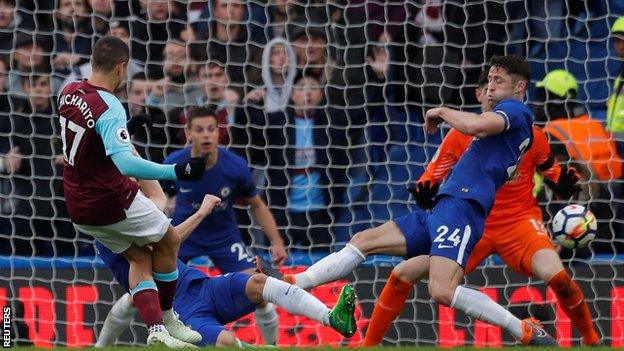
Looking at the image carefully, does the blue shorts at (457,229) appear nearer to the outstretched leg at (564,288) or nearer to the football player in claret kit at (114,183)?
the outstretched leg at (564,288)

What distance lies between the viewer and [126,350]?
7516 millimetres

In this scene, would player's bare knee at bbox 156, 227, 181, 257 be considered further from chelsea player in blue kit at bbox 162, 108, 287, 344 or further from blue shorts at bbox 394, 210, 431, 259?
chelsea player in blue kit at bbox 162, 108, 287, 344

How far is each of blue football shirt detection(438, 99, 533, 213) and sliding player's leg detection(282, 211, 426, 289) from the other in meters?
0.53

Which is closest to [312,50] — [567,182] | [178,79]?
[178,79]

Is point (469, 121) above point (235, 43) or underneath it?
above

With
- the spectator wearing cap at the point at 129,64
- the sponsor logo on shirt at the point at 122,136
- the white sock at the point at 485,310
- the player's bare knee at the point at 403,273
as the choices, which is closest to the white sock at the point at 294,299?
the white sock at the point at 485,310

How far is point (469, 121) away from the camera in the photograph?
848 centimetres

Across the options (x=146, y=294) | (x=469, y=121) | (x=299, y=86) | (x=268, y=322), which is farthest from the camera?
(x=299, y=86)

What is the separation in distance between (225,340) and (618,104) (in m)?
4.04

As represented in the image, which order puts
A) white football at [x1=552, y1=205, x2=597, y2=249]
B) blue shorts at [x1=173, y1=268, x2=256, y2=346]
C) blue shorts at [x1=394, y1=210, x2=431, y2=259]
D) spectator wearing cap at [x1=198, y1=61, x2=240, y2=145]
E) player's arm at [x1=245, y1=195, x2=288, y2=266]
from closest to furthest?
1. blue shorts at [x1=173, y1=268, x2=256, y2=346]
2. blue shorts at [x1=394, y1=210, x2=431, y2=259]
3. white football at [x1=552, y1=205, x2=597, y2=249]
4. player's arm at [x1=245, y1=195, x2=288, y2=266]
5. spectator wearing cap at [x1=198, y1=61, x2=240, y2=145]

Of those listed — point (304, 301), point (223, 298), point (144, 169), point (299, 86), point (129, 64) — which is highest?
point (144, 169)

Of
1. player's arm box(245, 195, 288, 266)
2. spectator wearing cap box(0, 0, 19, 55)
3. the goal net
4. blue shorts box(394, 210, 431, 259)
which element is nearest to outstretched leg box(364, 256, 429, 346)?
blue shorts box(394, 210, 431, 259)

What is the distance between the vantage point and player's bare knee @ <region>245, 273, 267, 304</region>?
876 centimetres

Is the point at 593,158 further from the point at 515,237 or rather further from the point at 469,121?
the point at 469,121
